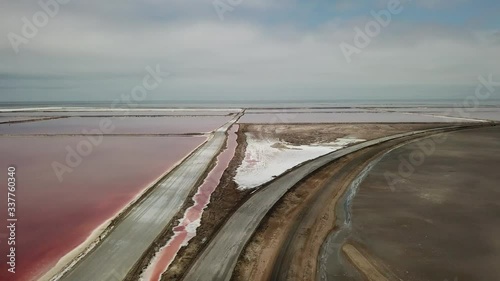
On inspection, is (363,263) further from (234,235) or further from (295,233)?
(234,235)

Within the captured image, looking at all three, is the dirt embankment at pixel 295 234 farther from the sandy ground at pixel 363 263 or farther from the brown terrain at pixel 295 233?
the sandy ground at pixel 363 263

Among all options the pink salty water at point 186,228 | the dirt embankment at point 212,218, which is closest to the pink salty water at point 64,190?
the pink salty water at point 186,228

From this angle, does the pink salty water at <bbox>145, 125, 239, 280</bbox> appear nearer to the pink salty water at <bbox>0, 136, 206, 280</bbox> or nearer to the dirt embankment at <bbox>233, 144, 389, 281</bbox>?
the dirt embankment at <bbox>233, 144, 389, 281</bbox>

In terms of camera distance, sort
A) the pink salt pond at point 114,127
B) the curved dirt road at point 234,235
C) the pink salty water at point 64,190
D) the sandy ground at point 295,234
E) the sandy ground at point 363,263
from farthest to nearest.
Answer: the pink salt pond at point 114,127
the pink salty water at point 64,190
the sandy ground at point 295,234
the curved dirt road at point 234,235
the sandy ground at point 363,263

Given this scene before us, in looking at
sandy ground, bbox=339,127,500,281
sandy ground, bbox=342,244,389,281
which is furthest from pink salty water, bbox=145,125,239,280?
sandy ground, bbox=339,127,500,281

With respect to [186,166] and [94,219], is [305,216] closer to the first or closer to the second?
[94,219]

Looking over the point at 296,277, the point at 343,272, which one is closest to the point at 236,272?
the point at 296,277

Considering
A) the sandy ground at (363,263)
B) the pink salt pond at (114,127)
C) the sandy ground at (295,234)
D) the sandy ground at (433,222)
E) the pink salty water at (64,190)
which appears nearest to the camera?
the sandy ground at (363,263)
